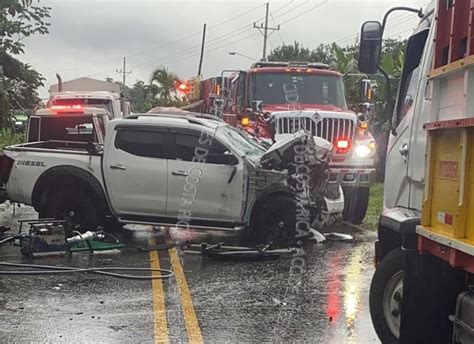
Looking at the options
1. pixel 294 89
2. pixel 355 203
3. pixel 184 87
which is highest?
pixel 184 87

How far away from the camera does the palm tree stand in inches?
1652

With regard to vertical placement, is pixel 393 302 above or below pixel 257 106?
below

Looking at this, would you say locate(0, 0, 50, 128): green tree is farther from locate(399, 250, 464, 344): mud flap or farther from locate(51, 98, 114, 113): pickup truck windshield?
locate(399, 250, 464, 344): mud flap

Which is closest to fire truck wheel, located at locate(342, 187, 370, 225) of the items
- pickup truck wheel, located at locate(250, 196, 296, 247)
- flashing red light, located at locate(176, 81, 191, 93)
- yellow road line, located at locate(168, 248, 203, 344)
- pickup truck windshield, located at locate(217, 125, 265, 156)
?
pickup truck windshield, located at locate(217, 125, 265, 156)

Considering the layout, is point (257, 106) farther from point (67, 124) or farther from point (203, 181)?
point (67, 124)

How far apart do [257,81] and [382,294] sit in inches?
327

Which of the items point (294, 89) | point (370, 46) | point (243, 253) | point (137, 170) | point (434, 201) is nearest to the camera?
point (434, 201)

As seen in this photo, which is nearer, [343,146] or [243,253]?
[243,253]

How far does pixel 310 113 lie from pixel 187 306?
6281 millimetres

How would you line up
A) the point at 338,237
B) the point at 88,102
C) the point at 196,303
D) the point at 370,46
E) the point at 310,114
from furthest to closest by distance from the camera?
the point at 88,102
the point at 310,114
the point at 338,237
the point at 196,303
the point at 370,46

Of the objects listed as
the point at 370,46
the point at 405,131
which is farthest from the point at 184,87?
the point at 405,131

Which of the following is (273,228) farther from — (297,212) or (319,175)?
(319,175)

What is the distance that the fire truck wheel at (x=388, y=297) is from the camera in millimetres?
4934

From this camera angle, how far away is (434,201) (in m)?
3.86
